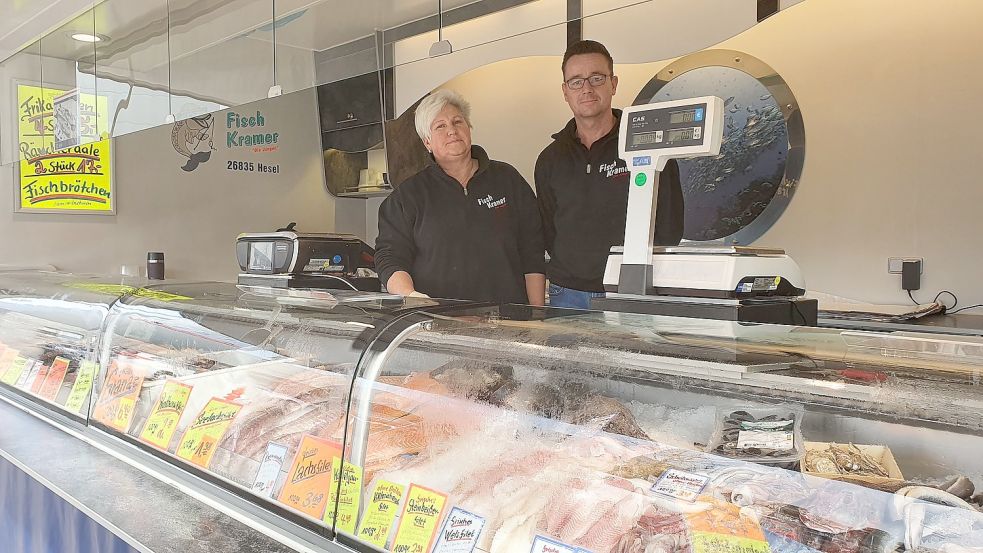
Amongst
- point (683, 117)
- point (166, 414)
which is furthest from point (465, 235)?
point (166, 414)

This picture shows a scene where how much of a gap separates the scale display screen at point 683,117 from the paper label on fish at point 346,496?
112cm

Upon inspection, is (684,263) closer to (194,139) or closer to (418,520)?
(418,520)

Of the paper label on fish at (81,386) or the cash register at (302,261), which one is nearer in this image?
the paper label on fish at (81,386)

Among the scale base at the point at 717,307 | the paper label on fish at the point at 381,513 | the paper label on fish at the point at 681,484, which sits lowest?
the paper label on fish at the point at 381,513

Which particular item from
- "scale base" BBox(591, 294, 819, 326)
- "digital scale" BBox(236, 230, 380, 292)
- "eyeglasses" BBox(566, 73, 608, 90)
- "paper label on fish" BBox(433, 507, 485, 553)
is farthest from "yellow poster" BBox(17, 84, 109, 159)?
"paper label on fish" BBox(433, 507, 485, 553)

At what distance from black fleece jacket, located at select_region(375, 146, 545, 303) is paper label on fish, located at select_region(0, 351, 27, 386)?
1.25 m

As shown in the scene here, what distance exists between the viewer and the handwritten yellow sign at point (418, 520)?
1094 millimetres

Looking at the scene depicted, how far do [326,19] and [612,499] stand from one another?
266 cm

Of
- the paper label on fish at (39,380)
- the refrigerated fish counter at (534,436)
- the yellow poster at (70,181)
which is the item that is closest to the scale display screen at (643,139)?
the refrigerated fish counter at (534,436)

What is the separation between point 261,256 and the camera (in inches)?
160

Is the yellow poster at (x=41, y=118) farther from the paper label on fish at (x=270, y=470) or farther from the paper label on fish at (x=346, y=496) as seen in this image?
the paper label on fish at (x=346, y=496)

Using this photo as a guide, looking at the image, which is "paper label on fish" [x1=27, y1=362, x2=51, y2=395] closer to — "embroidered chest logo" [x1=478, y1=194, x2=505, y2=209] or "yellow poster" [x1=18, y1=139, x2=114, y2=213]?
"embroidered chest logo" [x1=478, y1=194, x2=505, y2=209]

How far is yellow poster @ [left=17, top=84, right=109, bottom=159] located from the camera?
13.2 feet

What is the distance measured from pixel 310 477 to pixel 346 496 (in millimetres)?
118
